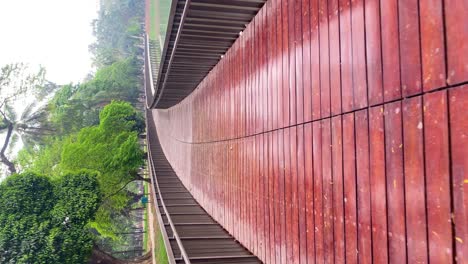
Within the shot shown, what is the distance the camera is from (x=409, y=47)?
6.72ft

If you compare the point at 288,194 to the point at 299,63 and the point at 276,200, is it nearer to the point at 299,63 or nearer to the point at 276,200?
the point at 276,200

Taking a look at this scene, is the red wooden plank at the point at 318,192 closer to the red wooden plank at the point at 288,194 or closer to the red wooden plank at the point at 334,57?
the red wooden plank at the point at 334,57

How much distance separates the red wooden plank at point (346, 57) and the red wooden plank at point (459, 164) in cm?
86

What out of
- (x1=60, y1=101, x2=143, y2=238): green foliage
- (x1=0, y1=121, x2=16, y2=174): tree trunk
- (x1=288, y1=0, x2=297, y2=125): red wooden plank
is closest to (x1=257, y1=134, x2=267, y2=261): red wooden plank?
(x1=288, y1=0, x2=297, y2=125): red wooden plank

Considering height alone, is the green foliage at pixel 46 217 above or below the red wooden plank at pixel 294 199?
below

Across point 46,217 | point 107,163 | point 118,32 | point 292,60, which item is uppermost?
point 118,32

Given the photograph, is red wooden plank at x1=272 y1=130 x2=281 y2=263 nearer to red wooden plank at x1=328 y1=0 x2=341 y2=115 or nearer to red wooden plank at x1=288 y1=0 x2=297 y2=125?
red wooden plank at x1=288 y1=0 x2=297 y2=125

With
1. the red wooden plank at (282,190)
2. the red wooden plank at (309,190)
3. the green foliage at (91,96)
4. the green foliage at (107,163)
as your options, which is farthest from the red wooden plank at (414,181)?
the green foliage at (91,96)

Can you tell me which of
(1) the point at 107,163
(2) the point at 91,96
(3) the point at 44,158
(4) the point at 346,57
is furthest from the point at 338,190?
(2) the point at 91,96

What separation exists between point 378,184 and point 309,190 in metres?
0.99

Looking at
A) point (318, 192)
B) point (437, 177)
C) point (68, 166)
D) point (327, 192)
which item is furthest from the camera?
point (68, 166)

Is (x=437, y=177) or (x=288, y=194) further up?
(x=437, y=177)

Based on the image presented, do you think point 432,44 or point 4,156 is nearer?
point 432,44

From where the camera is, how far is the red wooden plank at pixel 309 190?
318 cm
